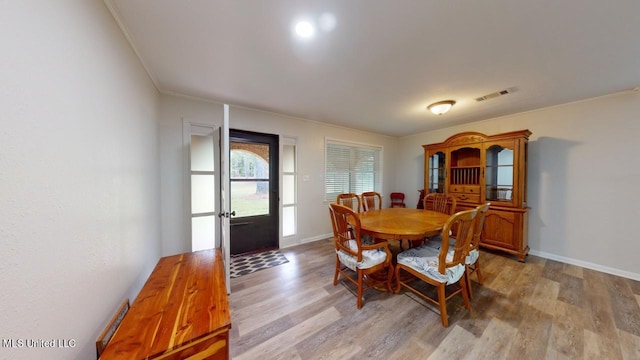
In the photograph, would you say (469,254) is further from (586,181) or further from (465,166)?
(586,181)

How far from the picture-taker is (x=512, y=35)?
150cm

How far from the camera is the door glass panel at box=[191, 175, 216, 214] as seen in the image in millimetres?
2691

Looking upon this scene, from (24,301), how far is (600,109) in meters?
5.26

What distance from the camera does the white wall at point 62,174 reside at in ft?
1.91

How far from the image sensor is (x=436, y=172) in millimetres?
4016

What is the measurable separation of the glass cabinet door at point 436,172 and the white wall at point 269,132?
1.12 m

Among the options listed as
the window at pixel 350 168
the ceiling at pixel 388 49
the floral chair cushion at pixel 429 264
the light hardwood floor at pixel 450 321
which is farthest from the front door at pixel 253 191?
the floral chair cushion at pixel 429 264

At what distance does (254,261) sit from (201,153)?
5.72 ft

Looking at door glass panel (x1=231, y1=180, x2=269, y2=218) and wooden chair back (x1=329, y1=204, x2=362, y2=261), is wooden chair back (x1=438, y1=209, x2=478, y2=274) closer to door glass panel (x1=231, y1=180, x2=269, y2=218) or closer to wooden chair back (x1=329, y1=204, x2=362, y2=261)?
wooden chair back (x1=329, y1=204, x2=362, y2=261)

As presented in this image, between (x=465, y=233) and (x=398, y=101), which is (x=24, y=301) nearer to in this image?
(x=465, y=233)

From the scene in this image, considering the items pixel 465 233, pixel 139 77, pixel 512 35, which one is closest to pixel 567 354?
pixel 465 233

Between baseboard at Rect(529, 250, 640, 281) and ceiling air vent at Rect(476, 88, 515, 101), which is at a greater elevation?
ceiling air vent at Rect(476, 88, 515, 101)

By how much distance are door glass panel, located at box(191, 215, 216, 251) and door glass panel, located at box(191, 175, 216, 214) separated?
12 cm

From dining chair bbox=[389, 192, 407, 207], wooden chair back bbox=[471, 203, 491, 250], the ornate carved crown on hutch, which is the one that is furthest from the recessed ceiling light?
dining chair bbox=[389, 192, 407, 207]
